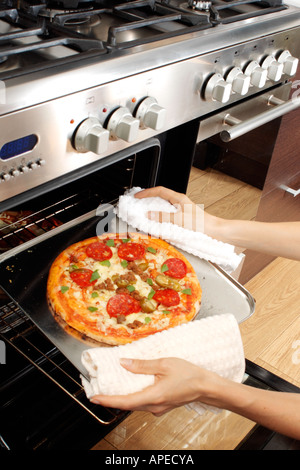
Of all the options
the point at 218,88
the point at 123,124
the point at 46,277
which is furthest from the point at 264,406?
the point at 218,88

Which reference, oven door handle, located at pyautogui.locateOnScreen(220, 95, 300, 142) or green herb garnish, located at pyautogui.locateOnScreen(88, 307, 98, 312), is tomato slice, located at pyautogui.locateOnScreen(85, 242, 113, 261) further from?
oven door handle, located at pyautogui.locateOnScreen(220, 95, 300, 142)

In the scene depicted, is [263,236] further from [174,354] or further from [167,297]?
[174,354]

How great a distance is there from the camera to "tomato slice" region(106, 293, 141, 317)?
115 cm

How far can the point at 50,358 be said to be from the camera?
1.46 metres

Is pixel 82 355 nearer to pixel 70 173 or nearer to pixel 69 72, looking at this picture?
pixel 70 173

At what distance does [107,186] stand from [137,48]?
44 cm

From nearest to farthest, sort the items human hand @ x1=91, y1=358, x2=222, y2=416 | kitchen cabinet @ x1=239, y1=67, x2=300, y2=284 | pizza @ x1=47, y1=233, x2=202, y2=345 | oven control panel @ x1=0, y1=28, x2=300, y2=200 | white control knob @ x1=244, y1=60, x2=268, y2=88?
human hand @ x1=91, y1=358, x2=222, y2=416, oven control panel @ x1=0, y1=28, x2=300, y2=200, pizza @ x1=47, y1=233, x2=202, y2=345, white control knob @ x1=244, y1=60, x2=268, y2=88, kitchen cabinet @ x1=239, y1=67, x2=300, y2=284

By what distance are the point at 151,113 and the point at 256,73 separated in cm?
46

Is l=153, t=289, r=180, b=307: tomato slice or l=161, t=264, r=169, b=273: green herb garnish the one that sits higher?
l=161, t=264, r=169, b=273: green herb garnish

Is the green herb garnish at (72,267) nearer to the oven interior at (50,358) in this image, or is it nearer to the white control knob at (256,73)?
the oven interior at (50,358)

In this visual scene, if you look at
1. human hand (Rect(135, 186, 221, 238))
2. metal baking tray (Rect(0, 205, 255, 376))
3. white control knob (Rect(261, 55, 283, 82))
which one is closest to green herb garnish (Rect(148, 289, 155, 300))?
metal baking tray (Rect(0, 205, 255, 376))

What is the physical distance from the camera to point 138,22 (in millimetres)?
1247

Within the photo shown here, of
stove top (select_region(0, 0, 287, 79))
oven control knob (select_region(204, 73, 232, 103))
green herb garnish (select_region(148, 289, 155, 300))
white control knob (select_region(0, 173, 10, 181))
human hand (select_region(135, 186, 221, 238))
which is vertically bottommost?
green herb garnish (select_region(148, 289, 155, 300))

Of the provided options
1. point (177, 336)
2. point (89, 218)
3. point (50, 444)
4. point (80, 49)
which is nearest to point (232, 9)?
point (80, 49)
